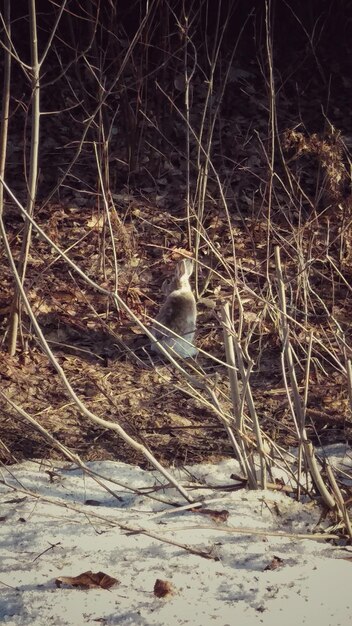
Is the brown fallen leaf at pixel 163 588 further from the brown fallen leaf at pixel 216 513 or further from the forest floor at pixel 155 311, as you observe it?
the forest floor at pixel 155 311

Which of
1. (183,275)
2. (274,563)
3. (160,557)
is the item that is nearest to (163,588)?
(160,557)

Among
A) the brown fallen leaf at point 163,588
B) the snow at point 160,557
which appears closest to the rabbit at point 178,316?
the snow at point 160,557

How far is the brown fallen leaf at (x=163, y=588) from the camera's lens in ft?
11.3

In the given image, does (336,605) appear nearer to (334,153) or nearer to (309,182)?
(334,153)

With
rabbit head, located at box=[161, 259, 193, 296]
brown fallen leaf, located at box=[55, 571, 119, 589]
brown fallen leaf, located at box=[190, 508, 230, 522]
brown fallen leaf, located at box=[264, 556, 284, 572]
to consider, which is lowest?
rabbit head, located at box=[161, 259, 193, 296]

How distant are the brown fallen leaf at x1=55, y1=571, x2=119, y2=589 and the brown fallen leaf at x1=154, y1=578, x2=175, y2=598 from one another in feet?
0.50

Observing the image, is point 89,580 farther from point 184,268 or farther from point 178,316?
point 184,268

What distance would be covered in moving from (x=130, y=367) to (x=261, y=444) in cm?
192

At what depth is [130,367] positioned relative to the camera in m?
5.61

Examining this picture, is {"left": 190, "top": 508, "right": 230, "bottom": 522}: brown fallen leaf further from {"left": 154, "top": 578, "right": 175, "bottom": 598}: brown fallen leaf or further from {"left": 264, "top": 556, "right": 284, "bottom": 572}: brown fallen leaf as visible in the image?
{"left": 154, "top": 578, "right": 175, "bottom": 598}: brown fallen leaf

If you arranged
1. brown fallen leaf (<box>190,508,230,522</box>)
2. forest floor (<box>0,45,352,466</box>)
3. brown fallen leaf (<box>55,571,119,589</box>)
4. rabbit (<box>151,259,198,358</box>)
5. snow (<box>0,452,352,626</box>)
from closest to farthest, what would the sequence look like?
snow (<box>0,452,352,626</box>) < brown fallen leaf (<box>55,571,119,589</box>) < brown fallen leaf (<box>190,508,230,522</box>) < forest floor (<box>0,45,352,466</box>) < rabbit (<box>151,259,198,358</box>)

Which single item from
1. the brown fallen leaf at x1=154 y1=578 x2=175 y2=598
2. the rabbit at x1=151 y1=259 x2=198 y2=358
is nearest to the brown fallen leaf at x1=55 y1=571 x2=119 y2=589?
the brown fallen leaf at x1=154 y1=578 x2=175 y2=598

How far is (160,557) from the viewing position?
368 centimetres

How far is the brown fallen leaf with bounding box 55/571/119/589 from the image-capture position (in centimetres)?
348
